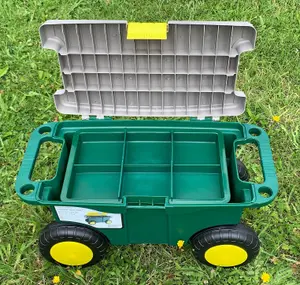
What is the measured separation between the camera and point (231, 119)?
8.06 feet

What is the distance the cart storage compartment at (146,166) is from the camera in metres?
1.73

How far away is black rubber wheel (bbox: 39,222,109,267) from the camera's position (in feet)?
5.60

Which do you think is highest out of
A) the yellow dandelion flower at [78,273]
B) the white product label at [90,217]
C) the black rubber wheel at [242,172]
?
the black rubber wheel at [242,172]

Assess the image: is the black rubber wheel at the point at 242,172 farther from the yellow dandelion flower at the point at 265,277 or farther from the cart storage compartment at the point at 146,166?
the yellow dandelion flower at the point at 265,277

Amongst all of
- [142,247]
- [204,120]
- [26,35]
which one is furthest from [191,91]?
[26,35]

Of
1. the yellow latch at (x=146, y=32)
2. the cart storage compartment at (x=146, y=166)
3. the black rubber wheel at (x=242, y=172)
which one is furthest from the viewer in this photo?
the black rubber wheel at (x=242, y=172)

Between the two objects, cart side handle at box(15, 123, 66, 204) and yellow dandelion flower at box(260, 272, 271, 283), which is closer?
cart side handle at box(15, 123, 66, 204)

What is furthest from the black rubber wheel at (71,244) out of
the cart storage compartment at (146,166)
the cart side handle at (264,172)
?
the cart side handle at (264,172)

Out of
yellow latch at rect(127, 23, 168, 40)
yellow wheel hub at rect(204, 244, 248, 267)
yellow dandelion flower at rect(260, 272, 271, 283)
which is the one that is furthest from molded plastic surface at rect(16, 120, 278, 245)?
yellow latch at rect(127, 23, 168, 40)

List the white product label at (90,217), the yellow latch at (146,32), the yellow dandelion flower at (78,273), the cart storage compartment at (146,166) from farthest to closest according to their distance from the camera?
1. the yellow dandelion flower at (78,273)
2. the cart storage compartment at (146,166)
3. the white product label at (90,217)
4. the yellow latch at (146,32)

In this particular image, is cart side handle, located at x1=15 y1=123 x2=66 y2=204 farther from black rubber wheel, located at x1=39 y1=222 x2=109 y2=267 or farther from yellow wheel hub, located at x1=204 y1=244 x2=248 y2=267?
yellow wheel hub, located at x1=204 y1=244 x2=248 y2=267

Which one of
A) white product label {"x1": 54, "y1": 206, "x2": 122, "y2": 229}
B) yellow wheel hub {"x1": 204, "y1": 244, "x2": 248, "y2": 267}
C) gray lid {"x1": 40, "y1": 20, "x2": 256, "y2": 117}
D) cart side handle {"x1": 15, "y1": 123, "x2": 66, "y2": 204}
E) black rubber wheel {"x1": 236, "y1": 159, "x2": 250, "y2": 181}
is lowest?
yellow wheel hub {"x1": 204, "y1": 244, "x2": 248, "y2": 267}

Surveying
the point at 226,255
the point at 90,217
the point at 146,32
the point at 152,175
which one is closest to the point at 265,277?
the point at 226,255

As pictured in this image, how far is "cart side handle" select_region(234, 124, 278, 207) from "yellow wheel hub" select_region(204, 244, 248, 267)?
0.77 feet
